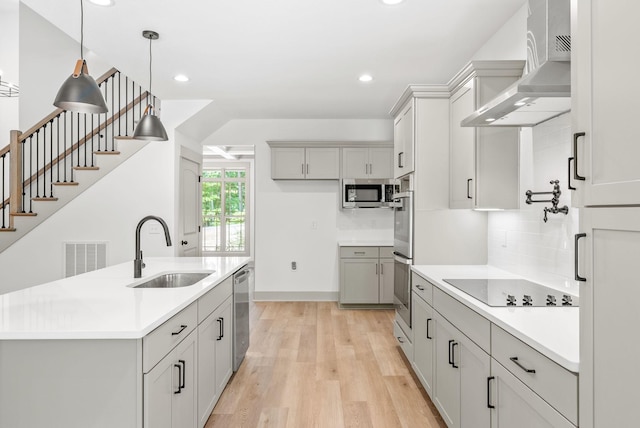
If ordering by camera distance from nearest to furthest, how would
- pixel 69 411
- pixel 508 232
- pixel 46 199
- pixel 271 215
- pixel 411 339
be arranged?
1. pixel 69 411
2. pixel 508 232
3. pixel 411 339
4. pixel 46 199
5. pixel 271 215

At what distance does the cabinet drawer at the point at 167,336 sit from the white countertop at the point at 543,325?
4.62 ft

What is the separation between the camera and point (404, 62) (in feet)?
11.8

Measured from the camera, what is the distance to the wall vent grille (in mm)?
4711

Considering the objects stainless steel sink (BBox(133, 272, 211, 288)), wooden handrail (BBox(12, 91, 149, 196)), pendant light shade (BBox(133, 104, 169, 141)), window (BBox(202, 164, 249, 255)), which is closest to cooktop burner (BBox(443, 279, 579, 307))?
stainless steel sink (BBox(133, 272, 211, 288))

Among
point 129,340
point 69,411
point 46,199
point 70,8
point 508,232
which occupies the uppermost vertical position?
point 70,8

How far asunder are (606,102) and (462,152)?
75.2 inches

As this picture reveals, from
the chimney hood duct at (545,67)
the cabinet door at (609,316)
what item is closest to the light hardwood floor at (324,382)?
the cabinet door at (609,316)

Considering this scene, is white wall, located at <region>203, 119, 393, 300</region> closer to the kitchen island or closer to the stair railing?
the stair railing

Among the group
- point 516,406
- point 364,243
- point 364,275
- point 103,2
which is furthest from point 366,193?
point 516,406

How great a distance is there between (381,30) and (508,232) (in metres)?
1.79

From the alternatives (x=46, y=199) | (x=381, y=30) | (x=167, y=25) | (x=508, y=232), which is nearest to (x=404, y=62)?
(x=381, y=30)

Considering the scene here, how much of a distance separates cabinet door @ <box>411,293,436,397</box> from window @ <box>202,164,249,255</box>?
7.27 metres

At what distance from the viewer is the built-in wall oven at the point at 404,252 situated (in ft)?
10.7

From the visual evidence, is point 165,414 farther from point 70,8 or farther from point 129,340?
point 70,8
